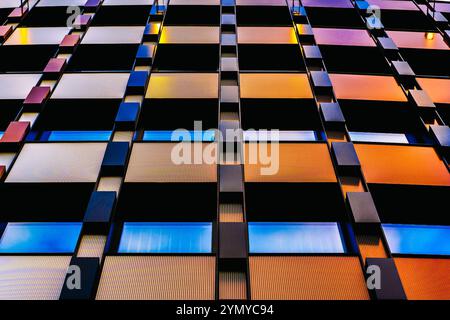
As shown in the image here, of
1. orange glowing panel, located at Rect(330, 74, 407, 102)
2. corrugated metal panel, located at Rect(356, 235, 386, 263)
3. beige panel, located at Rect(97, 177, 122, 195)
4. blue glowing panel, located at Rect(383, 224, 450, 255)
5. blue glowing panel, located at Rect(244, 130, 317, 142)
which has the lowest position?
corrugated metal panel, located at Rect(356, 235, 386, 263)

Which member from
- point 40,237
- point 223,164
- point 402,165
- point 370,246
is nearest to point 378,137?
point 402,165

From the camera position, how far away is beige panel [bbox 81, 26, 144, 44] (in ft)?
50.2

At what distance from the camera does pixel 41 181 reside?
31.9ft

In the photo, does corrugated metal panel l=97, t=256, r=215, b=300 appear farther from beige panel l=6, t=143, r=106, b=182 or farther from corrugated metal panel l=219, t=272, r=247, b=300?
beige panel l=6, t=143, r=106, b=182

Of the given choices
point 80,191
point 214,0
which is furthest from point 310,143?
point 214,0

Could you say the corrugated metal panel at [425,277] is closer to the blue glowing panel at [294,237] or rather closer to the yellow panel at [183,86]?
the blue glowing panel at [294,237]

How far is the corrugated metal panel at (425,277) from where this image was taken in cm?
752

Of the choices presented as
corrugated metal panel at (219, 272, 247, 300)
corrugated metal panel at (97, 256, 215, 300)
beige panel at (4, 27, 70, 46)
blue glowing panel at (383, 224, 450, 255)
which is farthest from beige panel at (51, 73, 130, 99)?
blue glowing panel at (383, 224, 450, 255)

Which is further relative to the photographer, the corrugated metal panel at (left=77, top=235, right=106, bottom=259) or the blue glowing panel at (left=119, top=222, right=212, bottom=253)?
the blue glowing panel at (left=119, top=222, right=212, bottom=253)

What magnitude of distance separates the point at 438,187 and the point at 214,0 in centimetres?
1288

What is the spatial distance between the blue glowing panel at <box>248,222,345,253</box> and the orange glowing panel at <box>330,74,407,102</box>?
502 cm

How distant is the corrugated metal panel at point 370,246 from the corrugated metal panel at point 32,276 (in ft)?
19.0

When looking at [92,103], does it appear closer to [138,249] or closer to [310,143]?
[138,249]

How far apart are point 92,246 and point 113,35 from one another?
990 cm
